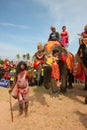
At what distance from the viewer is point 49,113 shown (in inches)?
352

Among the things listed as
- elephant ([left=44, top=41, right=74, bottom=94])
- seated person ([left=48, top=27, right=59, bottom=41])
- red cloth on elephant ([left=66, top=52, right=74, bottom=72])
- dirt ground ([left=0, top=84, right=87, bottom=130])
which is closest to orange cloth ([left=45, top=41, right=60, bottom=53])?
elephant ([left=44, top=41, right=74, bottom=94])

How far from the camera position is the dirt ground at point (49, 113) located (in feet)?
25.4

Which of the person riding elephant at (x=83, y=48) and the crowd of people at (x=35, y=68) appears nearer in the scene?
the crowd of people at (x=35, y=68)

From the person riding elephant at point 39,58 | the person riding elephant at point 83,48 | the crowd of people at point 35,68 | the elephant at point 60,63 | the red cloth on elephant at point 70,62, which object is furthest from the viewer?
the red cloth on elephant at point 70,62

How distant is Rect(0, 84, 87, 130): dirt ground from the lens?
773cm

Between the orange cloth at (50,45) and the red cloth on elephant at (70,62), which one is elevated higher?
the orange cloth at (50,45)

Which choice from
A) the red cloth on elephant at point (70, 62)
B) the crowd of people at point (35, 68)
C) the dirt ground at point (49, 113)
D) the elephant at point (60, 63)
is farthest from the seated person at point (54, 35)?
the dirt ground at point (49, 113)

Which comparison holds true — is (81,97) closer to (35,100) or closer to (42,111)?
(35,100)

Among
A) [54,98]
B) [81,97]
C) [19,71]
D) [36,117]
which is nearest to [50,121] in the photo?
[36,117]

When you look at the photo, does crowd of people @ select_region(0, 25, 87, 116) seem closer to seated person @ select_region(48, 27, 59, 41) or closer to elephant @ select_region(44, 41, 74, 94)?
seated person @ select_region(48, 27, 59, 41)

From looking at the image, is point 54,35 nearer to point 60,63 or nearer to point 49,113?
point 60,63

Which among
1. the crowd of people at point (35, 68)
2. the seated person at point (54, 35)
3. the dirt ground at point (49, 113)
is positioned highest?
the seated person at point (54, 35)

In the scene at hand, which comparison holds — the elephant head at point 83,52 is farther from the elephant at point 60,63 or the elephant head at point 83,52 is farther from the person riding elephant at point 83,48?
the elephant at point 60,63

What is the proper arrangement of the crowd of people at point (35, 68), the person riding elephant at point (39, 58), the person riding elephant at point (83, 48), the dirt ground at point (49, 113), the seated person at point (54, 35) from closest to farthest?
1. the dirt ground at point (49, 113)
2. the crowd of people at point (35, 68)
3. the person riding elephant at point (39, 58)
4. the person riding elephant at point (83, 48)
5. the seated person at point (54, 35)
